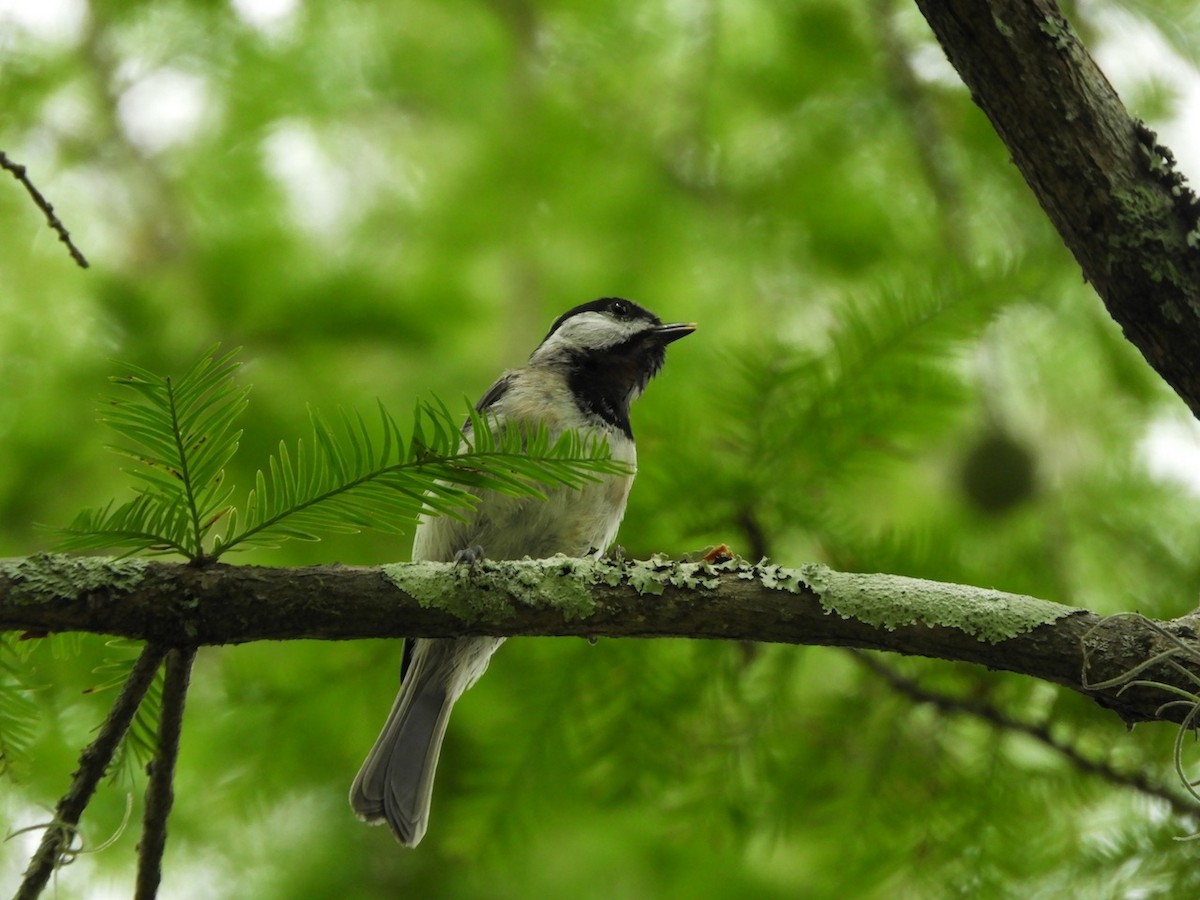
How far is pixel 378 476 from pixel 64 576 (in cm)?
46

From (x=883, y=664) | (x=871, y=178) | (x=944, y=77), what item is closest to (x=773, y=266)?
(x=871, y=178)

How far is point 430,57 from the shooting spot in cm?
433

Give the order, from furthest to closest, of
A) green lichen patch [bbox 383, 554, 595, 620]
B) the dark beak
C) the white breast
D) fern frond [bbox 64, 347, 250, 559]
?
the dark beak → the white breast → green lichen patch [bbox 383, 554, 595, 620] → fern frond [bbox 64, 347, 250, 559]

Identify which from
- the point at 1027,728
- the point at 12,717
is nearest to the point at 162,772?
the point at 12,717

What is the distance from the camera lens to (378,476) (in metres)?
1.64

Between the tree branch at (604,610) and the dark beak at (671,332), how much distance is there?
1714 mm

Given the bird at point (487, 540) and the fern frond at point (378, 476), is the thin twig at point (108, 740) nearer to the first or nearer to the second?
the fern frond at point (378, 476)

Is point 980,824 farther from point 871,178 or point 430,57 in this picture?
point 430,57

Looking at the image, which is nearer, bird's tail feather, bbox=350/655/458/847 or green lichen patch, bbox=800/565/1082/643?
green lichen patch, bbox=800/565/1082/643

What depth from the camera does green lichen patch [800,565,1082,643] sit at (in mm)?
1739

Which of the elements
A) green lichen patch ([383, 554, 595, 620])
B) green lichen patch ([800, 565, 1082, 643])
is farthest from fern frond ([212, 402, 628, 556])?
green lichen patch ([800, 565, 1082, 643])

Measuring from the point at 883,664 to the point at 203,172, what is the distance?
9.16ft

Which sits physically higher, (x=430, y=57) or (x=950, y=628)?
(x=430, y=57)

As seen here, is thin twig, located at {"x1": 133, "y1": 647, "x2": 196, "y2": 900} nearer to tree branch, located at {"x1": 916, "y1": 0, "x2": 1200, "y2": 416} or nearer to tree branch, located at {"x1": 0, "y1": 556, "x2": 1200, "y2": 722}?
tree branch, located at {"x1": 0, "y1": 556, "x2": 1200, "y2": 722}
